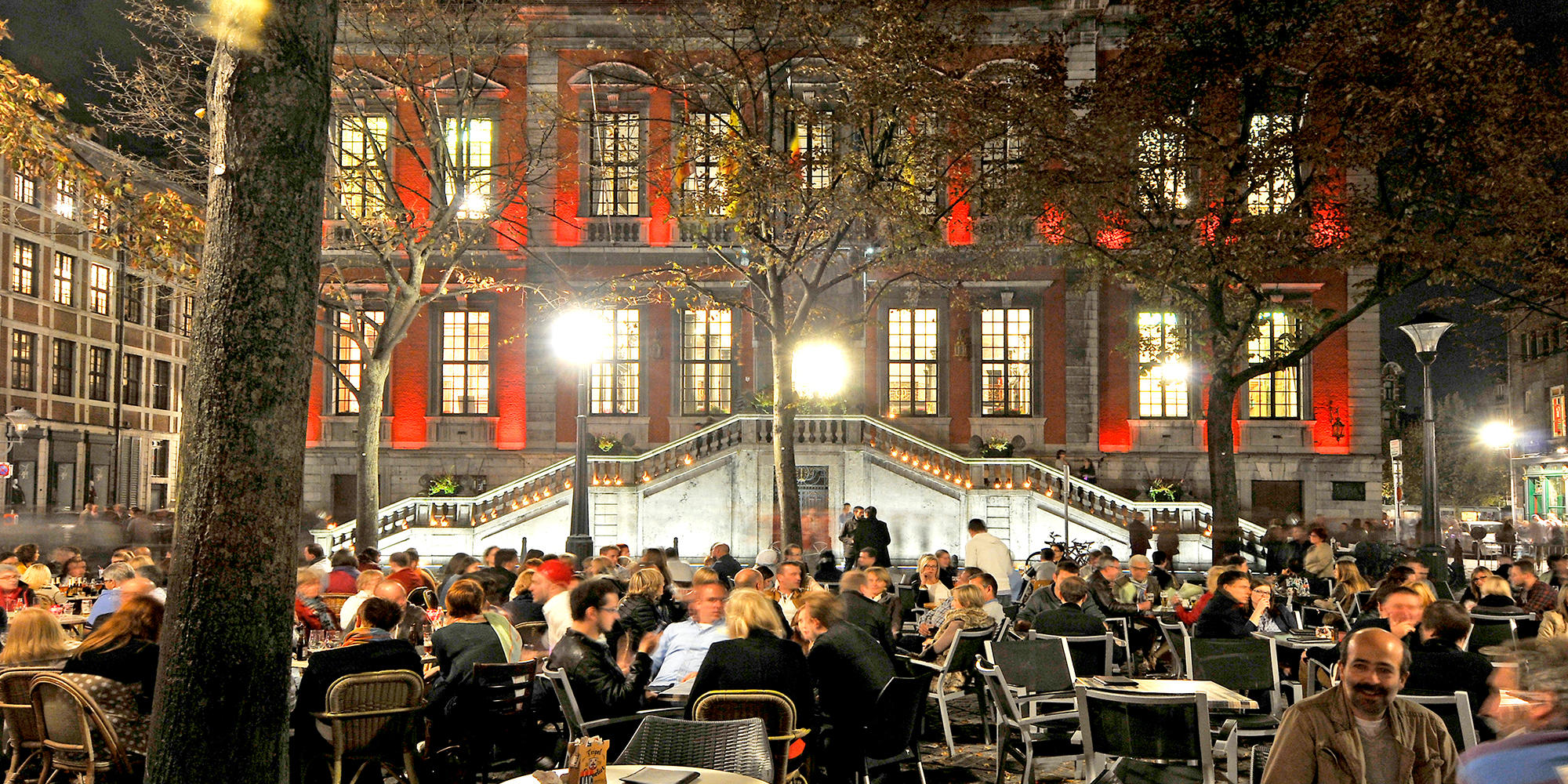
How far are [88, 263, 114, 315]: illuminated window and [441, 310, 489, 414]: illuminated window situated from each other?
19658 millimetres

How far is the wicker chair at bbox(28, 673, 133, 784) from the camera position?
21.1ft

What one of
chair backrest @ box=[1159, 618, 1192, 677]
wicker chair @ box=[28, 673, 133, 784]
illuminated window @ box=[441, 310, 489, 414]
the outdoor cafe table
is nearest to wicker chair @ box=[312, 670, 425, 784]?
wicker chair @ box=[28, 673, 133, 784]

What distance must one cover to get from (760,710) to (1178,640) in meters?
5.72

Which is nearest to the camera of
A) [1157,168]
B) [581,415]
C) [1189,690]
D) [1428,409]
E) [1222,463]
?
[1189,690]

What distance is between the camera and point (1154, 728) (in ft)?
19.4

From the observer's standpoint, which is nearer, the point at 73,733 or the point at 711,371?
the point at 73,733

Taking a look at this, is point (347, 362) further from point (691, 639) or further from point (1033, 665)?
point (1033, 665)

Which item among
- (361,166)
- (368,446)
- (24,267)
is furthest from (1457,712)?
(24,267)

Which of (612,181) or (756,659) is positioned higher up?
(612,181)

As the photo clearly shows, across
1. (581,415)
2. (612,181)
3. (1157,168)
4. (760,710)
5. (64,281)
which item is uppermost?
(612,181)

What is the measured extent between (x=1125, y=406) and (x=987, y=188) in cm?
1091

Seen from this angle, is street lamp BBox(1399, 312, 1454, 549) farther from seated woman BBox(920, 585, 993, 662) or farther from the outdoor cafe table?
the outdoor cafe table

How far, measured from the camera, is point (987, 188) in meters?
21.5

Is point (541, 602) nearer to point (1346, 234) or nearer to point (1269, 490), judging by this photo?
point (1346, 234)
